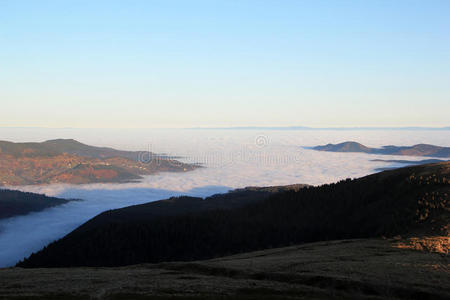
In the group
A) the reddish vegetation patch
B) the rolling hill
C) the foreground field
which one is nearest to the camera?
the foreground field

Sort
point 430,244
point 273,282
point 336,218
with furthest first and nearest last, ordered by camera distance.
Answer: point 336,218 → point 430,244 → point 273,282

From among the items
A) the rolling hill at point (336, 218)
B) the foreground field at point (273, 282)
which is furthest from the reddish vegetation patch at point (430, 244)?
the rolling hill at point (336, 218)

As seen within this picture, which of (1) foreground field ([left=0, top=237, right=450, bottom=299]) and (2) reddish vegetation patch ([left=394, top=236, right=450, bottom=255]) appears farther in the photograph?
(2) reddish vegetation patch ([left=394, top=236, right=450, bottom=255])

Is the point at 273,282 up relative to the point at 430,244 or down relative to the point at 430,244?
up

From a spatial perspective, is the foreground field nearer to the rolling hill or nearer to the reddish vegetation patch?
the reddish vegetation patch

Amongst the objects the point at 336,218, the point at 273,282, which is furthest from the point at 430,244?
the point at 336,218

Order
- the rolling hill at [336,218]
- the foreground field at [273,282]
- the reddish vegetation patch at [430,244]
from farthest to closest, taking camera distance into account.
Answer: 1. the rolling hill at [336,218]
2. the reddish vegetation patch at [430,244]
3. the foreground field at [273,282]

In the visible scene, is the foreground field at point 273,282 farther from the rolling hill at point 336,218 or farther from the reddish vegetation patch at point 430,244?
the rolling hill at point 336,218

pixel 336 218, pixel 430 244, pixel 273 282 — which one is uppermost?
pixel 273 282

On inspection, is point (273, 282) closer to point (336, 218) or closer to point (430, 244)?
point (430, 244)

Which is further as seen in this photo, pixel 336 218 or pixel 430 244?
pixel 336 218

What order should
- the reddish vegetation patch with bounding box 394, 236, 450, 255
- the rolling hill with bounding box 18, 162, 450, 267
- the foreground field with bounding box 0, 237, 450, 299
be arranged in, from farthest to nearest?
the rolling hill with bounding box 18, 162, 450, 267 < the reddish vegetation patch with bounding box 394, 236, 450, 255 < the foreground field with bounding box 0, 237, 450, 299

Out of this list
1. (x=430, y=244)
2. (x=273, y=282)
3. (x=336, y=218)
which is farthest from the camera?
(x=336, y=218)

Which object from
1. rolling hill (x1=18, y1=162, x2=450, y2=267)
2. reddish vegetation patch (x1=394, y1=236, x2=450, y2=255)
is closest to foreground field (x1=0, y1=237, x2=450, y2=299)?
reddish vegetation patch (x1=394, y1=236, x2=450, y2=255)
